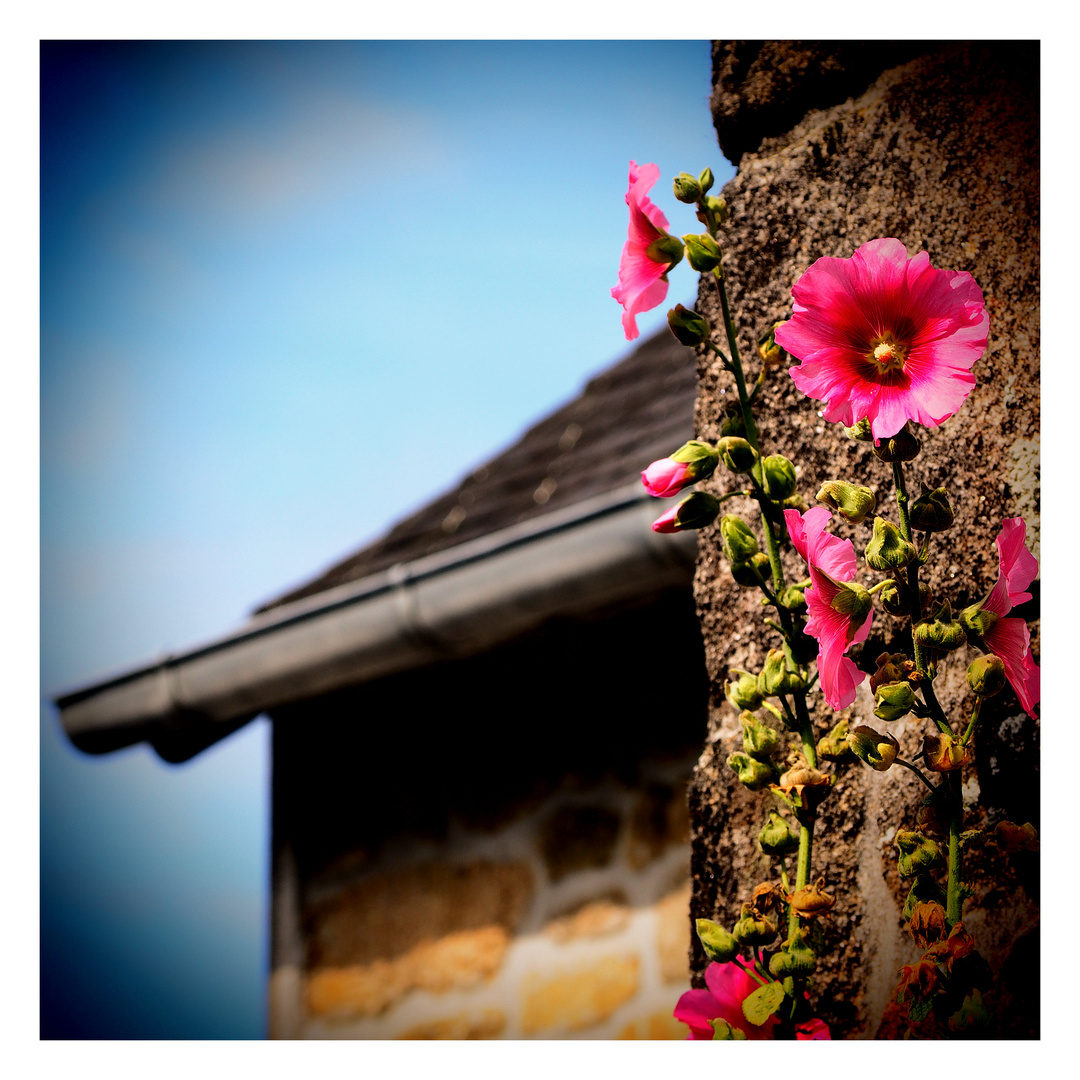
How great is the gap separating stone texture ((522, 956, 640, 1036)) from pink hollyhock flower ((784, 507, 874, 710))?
4.05ft

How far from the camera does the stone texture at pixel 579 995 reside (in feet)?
5.39

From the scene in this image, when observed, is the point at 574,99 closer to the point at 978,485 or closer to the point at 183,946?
the point at 978,485

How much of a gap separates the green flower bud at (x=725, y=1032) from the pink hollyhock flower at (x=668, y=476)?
31cm

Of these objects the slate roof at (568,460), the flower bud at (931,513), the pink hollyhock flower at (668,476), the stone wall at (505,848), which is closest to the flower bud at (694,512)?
the pink hollyhock flower at (668,476)

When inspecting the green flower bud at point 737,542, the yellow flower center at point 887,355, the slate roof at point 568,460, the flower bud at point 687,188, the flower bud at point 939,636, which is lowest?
the flower bud at point 939,636

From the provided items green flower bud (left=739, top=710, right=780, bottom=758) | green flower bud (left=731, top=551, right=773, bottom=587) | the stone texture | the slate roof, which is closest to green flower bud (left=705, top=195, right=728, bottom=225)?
green flower bud (left=731, top=551, right=773, bottom=587)

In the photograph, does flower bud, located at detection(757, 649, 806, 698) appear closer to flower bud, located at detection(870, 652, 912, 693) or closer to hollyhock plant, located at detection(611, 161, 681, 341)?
flower bud, located at detection(870, 652, 912, 693)

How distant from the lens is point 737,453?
2.06ft

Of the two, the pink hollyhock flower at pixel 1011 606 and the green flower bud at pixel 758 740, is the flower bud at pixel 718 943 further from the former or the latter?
the pink hollyhock flower at pixel 1011 606

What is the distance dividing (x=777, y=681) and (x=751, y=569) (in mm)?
71

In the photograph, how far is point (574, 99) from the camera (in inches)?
44.5

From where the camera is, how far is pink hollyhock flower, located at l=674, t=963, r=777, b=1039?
61cm

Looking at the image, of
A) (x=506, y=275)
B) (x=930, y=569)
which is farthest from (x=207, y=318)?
(x=930, y=569)

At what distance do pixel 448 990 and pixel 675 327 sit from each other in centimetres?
148
